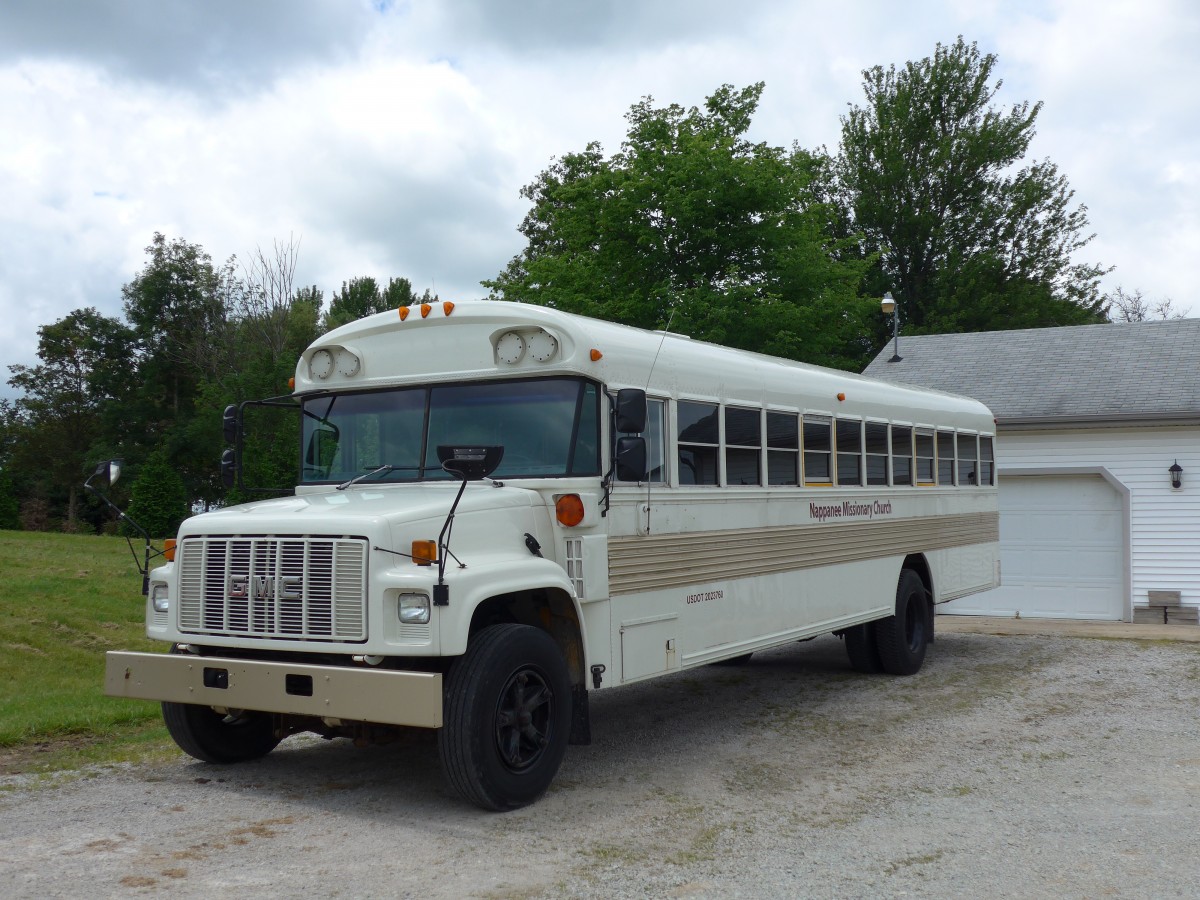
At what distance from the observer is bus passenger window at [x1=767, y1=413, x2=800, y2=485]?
862cm

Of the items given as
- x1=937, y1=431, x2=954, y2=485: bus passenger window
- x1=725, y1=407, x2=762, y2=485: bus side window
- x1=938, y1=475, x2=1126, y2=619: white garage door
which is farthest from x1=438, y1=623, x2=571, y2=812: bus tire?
x1=938, y1=475, x2=1126, y2=619: white garage door

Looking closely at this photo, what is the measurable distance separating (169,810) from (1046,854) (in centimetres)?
431

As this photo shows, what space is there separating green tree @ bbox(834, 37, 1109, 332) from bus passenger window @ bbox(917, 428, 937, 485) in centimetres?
3011

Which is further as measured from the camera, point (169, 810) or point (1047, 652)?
point (1047, 652)

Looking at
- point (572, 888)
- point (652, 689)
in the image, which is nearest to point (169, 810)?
point (572, 888)

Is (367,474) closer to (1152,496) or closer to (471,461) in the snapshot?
(471,461)

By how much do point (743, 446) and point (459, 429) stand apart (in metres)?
2.35

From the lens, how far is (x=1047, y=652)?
12695 mm

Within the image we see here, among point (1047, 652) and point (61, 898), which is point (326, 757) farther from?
point (1047, 652)

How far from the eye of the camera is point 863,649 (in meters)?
10.8

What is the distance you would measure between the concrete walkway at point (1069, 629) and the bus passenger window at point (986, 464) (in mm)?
2316

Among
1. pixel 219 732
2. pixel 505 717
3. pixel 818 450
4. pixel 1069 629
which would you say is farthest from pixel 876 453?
pixel 1069 629

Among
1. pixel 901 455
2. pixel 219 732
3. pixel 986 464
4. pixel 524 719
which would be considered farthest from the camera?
pixel 986 464

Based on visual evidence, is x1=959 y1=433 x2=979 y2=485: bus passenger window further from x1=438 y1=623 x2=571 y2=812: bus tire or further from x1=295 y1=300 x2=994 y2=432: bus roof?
x1=438 y1=623 x2=571 y2=812: bus tire
